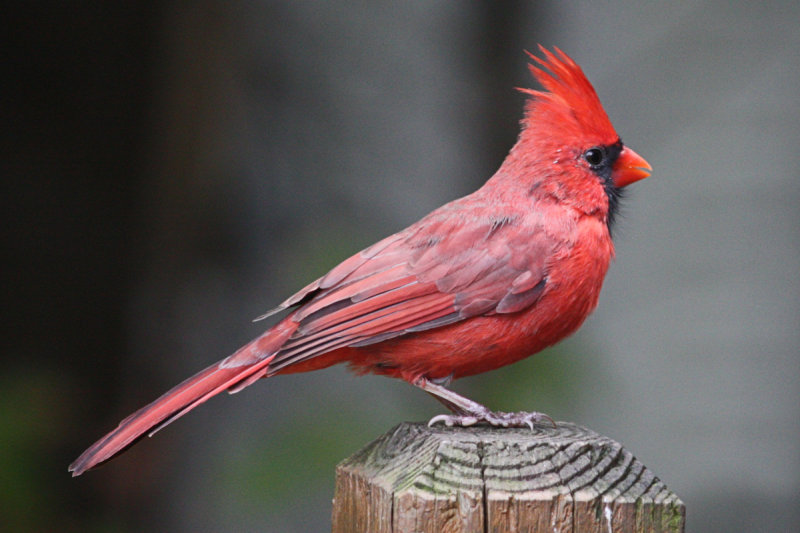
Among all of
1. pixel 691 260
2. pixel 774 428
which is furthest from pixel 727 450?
pixel 691 260

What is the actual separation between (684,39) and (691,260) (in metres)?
1.15

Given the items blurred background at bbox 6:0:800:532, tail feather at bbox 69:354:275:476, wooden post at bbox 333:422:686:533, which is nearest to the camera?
wooden post at bbox 333:422:686:533

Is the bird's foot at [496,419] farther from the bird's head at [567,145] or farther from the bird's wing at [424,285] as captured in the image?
the bird's head at [567,145]

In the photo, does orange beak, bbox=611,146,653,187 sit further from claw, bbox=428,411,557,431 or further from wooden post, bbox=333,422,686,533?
wooden post, bbox=333,422,686,533

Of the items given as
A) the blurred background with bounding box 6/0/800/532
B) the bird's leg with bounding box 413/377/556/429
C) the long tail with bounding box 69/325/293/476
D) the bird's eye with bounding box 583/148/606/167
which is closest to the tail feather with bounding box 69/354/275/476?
the long tail with bounding box 69/325/293/476

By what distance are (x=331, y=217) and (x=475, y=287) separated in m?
2.06

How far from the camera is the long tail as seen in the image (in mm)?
2311

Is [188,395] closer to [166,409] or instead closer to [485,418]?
[166,409]

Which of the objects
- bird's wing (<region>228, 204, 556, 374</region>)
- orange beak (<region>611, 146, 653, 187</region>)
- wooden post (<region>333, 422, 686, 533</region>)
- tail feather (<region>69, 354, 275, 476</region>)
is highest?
orange beak (<region>611, 146, 653, 187</region>)

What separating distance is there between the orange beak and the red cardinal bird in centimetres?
5

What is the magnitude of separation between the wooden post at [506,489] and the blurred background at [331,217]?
206cm

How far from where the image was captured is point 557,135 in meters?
2.88

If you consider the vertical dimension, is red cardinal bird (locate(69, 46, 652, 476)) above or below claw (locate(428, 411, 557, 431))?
above

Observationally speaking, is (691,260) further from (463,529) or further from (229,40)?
(463,529)
